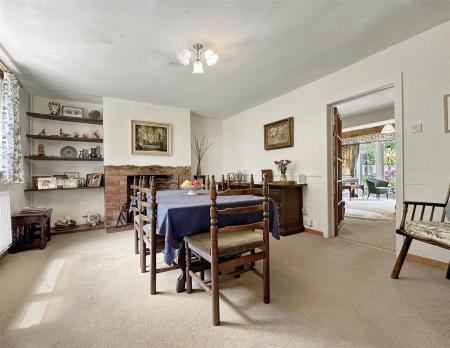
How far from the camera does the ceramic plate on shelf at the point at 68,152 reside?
4043 millimetres

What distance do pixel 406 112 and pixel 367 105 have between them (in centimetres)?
315

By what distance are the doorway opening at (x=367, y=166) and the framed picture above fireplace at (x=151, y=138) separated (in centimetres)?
322

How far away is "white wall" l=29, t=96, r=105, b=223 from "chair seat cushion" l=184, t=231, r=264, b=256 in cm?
351

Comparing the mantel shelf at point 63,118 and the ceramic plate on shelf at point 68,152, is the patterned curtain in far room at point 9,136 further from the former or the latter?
the ceramic plate on shelf at point 68,152

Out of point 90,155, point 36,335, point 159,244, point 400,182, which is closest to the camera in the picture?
point 36,335

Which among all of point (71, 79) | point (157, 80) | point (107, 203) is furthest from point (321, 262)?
point (71, 79)

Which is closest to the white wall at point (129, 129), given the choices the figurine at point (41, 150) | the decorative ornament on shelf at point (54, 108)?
the decorative ornament on shelf at point (54, 108)

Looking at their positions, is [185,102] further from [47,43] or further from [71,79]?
[47,43]

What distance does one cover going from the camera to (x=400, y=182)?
245 centimetres

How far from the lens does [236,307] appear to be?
1.57m

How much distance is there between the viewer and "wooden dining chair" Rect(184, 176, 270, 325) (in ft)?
4.56

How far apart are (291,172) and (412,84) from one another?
1991 millimetres

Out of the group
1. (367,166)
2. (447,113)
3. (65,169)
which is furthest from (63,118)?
(367,166)

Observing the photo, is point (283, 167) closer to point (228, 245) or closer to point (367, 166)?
point (228, 245)
